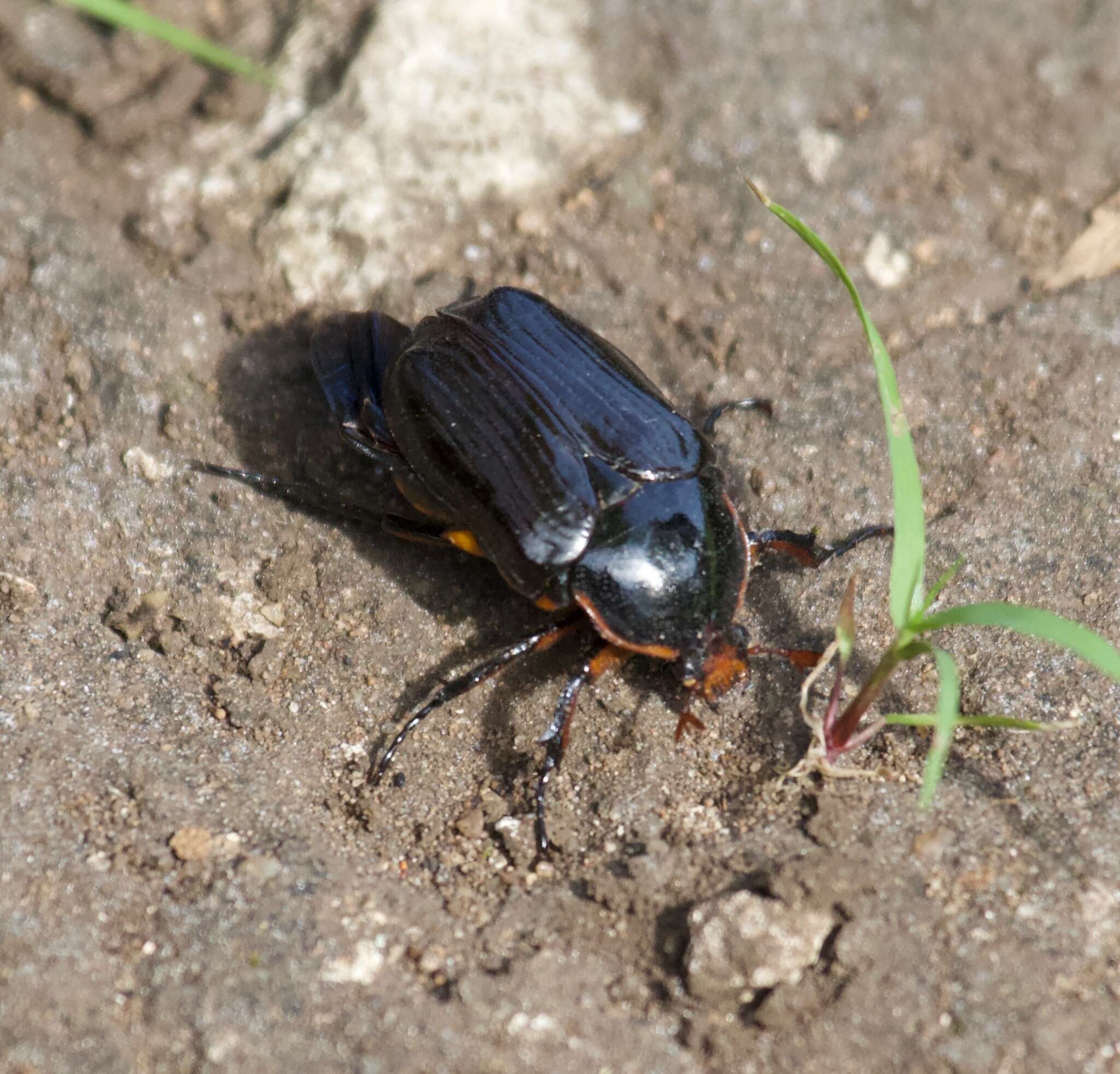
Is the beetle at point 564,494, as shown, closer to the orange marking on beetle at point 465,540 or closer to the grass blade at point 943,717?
the orange marking on beetle at point 465,540

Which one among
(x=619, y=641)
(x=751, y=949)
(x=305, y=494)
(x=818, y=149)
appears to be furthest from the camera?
(x=818, y=149)

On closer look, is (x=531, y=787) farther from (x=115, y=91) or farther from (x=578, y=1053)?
(x=115, y=91)

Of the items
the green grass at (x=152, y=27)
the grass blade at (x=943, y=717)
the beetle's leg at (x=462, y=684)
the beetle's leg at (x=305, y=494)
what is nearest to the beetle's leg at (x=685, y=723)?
the beetle's leg at (x=462, y=684)

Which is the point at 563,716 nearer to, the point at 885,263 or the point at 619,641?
the point at 619,641

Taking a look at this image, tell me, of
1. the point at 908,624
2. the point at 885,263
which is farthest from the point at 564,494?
the point at 885,263

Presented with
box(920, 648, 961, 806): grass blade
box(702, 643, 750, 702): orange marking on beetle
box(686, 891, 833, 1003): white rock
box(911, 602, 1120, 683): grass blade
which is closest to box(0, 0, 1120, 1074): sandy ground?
box(686, 891, 833, 1003): white rock

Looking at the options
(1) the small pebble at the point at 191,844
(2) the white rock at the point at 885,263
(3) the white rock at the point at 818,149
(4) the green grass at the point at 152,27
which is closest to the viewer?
(1) the small pebble at the point at 191,844
